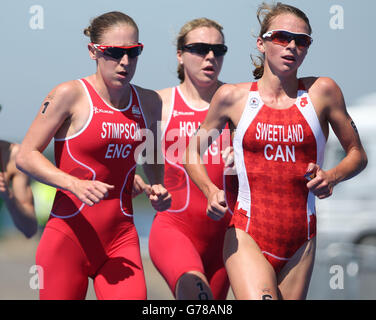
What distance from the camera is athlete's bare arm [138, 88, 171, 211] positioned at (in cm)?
541

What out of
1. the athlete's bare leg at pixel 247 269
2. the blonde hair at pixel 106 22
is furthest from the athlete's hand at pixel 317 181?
the blonde hair at pixel 106 22

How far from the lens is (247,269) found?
4.84m

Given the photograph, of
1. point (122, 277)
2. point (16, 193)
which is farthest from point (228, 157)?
point (16, 193)

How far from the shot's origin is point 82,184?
4.78m

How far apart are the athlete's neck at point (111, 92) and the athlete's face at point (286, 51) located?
116 centimetres

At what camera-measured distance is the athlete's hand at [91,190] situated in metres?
4.65

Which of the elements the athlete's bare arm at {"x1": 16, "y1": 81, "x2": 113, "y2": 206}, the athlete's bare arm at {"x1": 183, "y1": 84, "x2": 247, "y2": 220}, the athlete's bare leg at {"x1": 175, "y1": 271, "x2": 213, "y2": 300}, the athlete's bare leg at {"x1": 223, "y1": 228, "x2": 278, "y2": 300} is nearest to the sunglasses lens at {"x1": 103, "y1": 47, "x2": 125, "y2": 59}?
the athlete's bare arm at {"x1": 16, "y1": 81, "x2": 113, "y2": 206}

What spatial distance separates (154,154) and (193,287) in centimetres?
120

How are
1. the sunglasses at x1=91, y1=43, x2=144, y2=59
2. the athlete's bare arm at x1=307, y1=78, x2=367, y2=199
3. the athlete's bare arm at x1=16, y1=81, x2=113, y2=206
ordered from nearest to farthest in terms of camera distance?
the athlete's bare arm at x1=16, y1=81, x2=113, y2=206
the athlete's bare arm at x1=307, y1=78, x2=367, y2=199
the sunglasses at x1=91, y1=43, x2=144, y2=59

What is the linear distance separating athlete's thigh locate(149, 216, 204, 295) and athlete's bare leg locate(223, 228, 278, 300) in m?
0.71

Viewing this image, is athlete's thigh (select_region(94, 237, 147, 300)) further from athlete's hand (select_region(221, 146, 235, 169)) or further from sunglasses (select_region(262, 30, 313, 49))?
sunglasses (select_region(262, 30, 313, 49))

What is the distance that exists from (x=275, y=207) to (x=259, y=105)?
765 millimetres

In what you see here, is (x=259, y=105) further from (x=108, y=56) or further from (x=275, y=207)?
(x=108, y=56)
